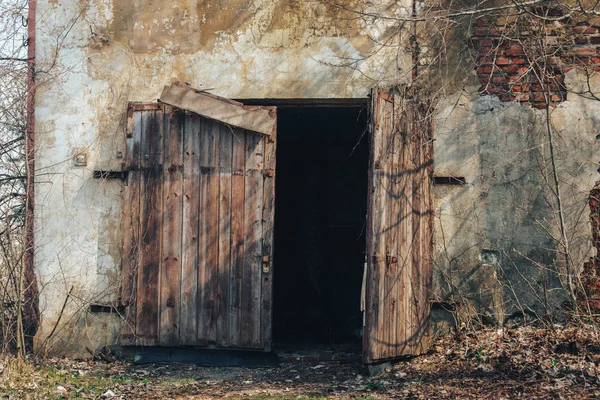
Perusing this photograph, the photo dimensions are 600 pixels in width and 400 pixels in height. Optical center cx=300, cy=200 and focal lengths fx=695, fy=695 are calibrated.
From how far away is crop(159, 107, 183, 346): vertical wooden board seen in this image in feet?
22.1

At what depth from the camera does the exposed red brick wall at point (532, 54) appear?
6.80 meters

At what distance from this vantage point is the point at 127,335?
676 centimetres

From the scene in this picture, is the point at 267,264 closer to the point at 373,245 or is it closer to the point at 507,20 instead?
the point at 373,245

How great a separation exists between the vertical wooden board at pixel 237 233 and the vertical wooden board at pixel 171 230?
1.69ft

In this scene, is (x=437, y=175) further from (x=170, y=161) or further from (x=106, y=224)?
(x=106, y=224)

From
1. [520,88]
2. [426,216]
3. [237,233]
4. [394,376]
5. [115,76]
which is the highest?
[115,76]

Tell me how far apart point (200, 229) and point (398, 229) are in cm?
191

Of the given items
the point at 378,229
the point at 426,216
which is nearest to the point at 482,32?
the point at 426,216

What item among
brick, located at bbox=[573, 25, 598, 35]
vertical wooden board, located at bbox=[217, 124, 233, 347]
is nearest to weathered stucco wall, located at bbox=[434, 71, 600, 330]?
brick, located at bbox=[573, 25, 598, 35]

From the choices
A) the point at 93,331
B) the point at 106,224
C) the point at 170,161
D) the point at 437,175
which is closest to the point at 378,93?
the point at 437,175

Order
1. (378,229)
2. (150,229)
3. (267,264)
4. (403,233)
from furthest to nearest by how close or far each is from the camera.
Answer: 1. (150,229)
2. (267,264)
3. (403,233)
4. (378,229)

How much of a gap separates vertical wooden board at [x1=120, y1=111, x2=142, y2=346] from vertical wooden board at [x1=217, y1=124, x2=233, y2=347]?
2.69 feet

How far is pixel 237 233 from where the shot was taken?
265 inches

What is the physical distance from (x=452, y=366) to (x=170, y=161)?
3.29m
